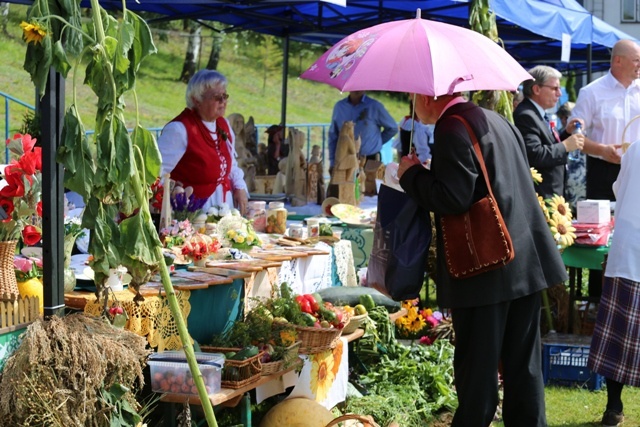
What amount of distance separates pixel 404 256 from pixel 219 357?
891mm

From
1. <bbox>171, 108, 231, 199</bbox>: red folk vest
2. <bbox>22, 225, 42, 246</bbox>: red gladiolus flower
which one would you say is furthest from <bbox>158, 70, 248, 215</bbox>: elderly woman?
<bbox>22, 225, 42, 246</bbox>: red gladiolus flower

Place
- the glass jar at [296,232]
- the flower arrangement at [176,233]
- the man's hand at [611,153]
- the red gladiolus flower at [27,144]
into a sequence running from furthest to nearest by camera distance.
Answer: the man's hand at [611,153], the glass jar at [296,232], the flower arrangement at [176,233], the red gladiolus flower at [27,144]

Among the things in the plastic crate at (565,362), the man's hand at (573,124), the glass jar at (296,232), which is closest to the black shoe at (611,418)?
the plastic crate at (565,362)

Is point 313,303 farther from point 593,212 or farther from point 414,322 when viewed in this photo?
point 593,212

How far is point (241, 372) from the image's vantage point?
13.5ft

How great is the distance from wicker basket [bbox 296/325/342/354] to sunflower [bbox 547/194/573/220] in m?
2.18

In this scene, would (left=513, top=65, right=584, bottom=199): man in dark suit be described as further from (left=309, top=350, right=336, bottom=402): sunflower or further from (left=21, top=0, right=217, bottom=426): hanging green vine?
(left=21, top=0, right=217, bottom=426): hanging green vine

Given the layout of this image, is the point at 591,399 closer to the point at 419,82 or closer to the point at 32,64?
the point at 419,82

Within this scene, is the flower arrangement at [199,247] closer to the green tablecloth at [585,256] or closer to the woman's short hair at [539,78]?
the green tablecloth at [585,256]

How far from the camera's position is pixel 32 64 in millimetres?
2746

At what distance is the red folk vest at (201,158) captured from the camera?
18.5 feet

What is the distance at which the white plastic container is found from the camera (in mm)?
3883

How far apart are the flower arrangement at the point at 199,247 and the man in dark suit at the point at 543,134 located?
96.1 inches

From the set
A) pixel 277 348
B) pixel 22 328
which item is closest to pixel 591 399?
pixel 277 348
